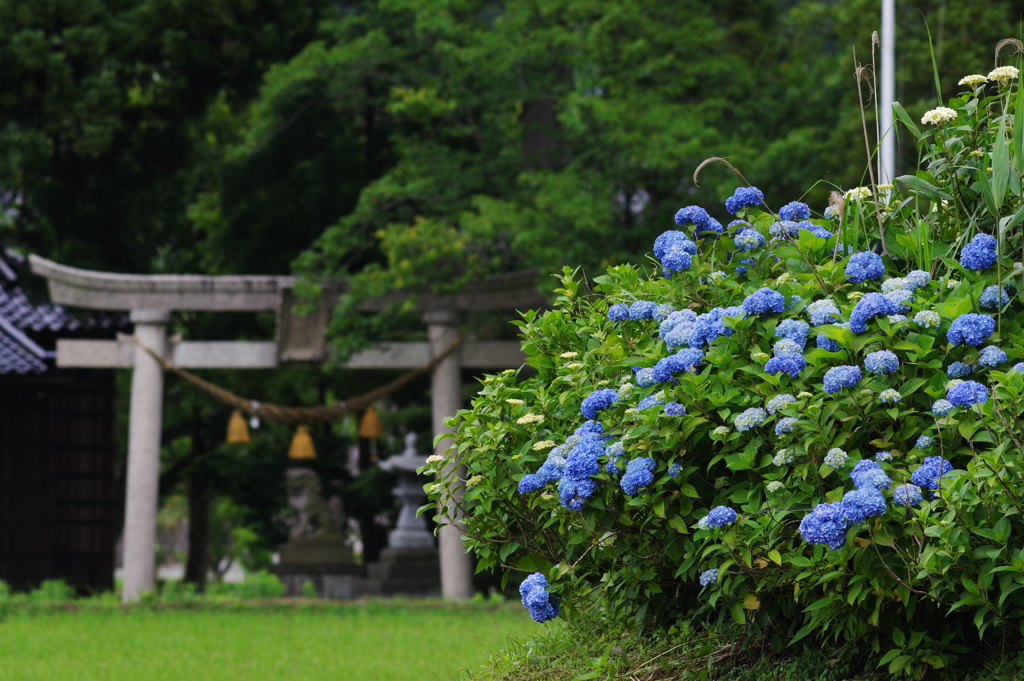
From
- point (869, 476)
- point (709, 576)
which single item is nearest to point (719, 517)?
point (709, 576)

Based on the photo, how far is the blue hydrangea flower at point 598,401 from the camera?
306cm

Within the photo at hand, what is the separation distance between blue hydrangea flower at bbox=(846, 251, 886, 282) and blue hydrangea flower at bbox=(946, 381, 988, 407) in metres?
0.52

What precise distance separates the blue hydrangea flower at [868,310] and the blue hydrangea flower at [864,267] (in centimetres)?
23

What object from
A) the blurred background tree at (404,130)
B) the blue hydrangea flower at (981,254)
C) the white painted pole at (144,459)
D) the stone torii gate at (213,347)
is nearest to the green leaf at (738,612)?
the blue hydrangea flower at (981,254)

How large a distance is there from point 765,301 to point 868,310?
0.31 metres

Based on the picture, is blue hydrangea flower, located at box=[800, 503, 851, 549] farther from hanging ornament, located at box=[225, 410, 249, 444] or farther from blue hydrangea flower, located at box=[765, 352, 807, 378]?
hanging ornament, located at box=[225, 410, 249, 444]

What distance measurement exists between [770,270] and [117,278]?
8344 mm

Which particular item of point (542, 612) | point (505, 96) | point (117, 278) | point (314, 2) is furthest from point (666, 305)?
point (314, 2)

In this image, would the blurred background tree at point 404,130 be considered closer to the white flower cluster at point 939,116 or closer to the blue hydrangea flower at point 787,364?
the white flower cluster at point 939,116

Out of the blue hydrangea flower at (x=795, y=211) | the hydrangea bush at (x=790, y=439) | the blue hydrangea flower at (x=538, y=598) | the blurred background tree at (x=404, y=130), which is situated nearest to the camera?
the hydrangea bush at (x=790, y=439)

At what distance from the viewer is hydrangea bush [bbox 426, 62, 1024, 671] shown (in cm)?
253

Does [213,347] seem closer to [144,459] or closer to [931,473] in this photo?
[144,459]

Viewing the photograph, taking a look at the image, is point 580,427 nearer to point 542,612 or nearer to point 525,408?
point 525,408

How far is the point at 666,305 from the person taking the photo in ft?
10.7
